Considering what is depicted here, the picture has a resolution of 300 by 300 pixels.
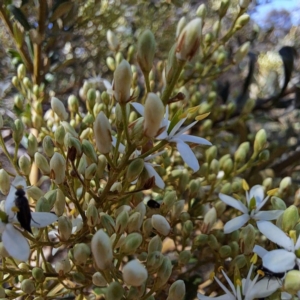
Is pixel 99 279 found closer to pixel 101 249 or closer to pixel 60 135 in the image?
pixel 101 249

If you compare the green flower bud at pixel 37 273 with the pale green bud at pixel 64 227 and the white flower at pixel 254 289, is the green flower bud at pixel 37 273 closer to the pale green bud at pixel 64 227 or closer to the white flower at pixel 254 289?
the pale green bud at pixel 64 227

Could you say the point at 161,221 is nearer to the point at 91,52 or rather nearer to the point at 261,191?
the point at 261,191

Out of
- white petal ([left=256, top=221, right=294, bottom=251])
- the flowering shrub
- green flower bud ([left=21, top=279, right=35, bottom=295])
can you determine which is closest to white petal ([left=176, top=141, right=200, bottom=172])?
the flowering shrub

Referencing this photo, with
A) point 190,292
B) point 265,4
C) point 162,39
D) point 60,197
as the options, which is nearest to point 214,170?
point 190,292

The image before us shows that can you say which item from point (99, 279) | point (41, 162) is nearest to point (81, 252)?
point (99, 279)

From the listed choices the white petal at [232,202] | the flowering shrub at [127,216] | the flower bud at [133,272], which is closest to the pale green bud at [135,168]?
the flowering shrub at [127,216]
